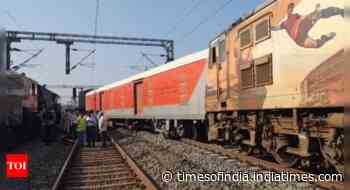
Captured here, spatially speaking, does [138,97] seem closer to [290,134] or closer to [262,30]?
[262,30]

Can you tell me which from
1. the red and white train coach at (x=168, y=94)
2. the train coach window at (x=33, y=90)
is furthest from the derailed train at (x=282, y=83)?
the train coach window at (x=33, y=90)

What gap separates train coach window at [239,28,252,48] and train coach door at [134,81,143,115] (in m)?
14.1

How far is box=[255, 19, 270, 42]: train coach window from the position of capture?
9.18 meters

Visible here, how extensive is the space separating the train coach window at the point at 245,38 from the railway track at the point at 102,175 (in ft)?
13.3

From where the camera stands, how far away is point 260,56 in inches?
372

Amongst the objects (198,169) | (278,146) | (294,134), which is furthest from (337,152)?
(198,169)

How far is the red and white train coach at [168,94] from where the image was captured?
15734 mm

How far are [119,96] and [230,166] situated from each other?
21.1 meters

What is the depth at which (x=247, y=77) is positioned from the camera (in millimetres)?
10281

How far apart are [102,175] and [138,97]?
1491 cm

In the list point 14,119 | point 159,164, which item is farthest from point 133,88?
point 159,164

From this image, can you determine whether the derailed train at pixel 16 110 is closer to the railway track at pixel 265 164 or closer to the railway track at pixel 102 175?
the railway track at pixel 102 175

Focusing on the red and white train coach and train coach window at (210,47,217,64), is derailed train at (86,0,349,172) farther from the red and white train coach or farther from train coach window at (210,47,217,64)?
the red and white train coach

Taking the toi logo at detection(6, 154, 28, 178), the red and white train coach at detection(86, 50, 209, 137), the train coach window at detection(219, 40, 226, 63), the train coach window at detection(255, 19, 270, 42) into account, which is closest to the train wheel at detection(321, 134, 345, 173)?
the train coach window at detection(255, 19, 270, 42)
